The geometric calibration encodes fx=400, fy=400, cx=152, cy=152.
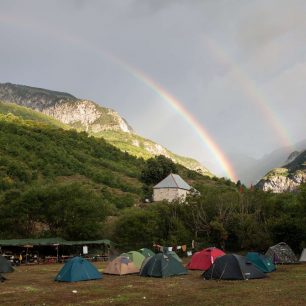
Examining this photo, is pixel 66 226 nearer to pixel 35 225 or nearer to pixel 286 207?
pixel 35 225

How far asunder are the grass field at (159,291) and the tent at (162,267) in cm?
75

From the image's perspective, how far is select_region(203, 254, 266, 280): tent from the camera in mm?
21125

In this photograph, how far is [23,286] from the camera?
20.9m

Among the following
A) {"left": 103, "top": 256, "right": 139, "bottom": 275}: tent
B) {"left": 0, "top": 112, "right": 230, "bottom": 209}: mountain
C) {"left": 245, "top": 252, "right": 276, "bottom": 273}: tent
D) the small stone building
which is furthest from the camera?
the small stone building

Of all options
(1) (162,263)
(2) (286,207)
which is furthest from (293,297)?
(2) (286,207)

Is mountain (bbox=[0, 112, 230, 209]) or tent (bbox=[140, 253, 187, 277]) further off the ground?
mountain (bbox=[0, 112, 230, 209])

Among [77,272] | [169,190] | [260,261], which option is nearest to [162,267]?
[77,272]

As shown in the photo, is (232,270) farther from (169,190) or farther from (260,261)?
(169,190)

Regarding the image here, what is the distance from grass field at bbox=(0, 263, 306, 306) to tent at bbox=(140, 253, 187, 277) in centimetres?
75

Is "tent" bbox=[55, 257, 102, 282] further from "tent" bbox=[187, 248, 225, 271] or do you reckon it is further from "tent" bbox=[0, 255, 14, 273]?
Result: "tent" bbox=[187, 248, 225, 271]

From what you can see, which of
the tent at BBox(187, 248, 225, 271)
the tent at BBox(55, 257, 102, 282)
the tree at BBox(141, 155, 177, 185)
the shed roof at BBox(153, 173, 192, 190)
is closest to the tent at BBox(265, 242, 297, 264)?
the tent at BBox(187, 248, 225, 271)

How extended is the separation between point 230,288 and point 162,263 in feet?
21.5

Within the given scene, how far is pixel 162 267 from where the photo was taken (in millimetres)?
23781

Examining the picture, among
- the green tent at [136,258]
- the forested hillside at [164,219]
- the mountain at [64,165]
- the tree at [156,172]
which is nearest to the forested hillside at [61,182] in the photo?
the mountain at [64,165]
